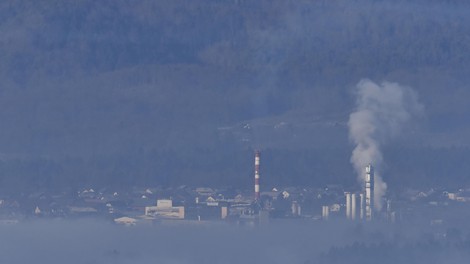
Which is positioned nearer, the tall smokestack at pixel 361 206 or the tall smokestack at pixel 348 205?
the tall smokestack at pixel 361 206

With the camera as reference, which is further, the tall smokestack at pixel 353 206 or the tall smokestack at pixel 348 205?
the tall smokestack at pixel 348 205

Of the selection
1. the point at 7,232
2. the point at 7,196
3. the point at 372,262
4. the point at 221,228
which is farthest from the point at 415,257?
the point at 7,196

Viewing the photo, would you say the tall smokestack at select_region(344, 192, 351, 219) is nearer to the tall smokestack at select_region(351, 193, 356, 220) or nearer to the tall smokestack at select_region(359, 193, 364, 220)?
the tall smokestack at select_region(351, 193, 356, 220)

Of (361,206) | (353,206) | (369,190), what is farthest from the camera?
(369,190)

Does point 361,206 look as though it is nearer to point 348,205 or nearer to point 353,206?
point 353,206

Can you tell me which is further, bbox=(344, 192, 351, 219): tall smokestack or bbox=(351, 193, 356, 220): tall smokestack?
bbox=(344, 192, 351, 219): tall smokestack

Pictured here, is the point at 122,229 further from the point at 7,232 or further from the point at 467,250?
the point at 467,250

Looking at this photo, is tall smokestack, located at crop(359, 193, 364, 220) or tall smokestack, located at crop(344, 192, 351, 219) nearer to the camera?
tall smokestack, located at crop(359, 193, 364, 220)

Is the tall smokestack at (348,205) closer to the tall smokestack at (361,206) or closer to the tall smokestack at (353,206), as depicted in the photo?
the tall smokestack at (353,206)

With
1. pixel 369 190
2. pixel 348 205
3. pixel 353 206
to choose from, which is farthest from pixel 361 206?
pixel 369 190
